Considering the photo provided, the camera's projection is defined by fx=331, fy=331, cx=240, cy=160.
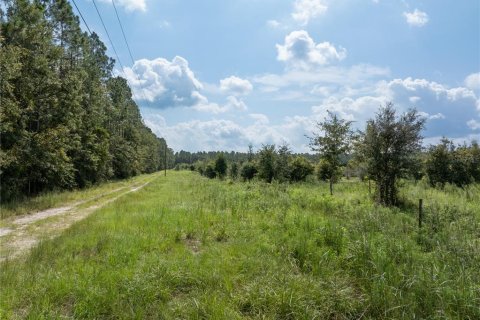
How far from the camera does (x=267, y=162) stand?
34.9m

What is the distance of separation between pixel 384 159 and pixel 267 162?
18297 millimetres

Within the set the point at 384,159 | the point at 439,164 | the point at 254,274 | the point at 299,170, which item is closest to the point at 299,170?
the point at 299,170

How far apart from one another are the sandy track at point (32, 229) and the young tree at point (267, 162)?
21.1 metres

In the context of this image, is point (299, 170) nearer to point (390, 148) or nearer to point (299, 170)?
point (299, 170)

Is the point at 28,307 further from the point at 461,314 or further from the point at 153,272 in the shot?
the point at 461,314

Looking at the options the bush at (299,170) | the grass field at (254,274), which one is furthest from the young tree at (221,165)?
the grass field at (254,274)

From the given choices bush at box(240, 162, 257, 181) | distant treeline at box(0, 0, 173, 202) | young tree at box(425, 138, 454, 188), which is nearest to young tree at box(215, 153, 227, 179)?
bush at box(240, 162, 257, 181)

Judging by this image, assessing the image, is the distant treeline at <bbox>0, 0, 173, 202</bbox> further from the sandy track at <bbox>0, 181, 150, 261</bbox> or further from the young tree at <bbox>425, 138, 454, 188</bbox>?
the young tree at <bbox>425, 138, 454, 188</bbox>

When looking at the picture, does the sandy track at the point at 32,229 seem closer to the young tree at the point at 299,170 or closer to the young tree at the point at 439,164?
the young tree at the point at 439,164

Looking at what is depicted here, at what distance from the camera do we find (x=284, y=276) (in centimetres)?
553

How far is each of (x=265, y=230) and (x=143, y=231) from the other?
11.3 ft

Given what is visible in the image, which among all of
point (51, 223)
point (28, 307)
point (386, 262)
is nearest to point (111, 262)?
point (28, 307)

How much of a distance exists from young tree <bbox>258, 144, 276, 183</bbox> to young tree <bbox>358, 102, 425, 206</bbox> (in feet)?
56.9

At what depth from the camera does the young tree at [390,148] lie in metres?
16.9
